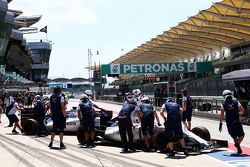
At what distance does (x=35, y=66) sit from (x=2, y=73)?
86.0 meters

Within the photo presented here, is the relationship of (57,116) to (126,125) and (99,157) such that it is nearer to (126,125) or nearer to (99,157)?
(126,125)

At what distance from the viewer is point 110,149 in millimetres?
12656

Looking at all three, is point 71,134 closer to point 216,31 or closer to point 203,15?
point 203,15

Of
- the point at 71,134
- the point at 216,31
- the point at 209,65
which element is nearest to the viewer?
the point at 71,134

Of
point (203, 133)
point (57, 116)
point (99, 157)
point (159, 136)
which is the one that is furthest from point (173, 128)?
point (57, 116)

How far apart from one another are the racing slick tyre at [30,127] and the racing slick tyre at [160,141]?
6.24 metres

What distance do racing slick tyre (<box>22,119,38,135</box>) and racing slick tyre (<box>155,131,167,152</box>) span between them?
20.5 feet

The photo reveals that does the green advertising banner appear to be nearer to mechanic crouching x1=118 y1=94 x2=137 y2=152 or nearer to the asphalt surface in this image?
the asphalt surface

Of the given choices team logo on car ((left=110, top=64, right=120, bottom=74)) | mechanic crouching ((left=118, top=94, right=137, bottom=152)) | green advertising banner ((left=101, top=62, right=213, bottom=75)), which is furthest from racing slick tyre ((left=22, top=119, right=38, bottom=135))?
team logo on car ((left=110, top=64, right=120, bottom=74))

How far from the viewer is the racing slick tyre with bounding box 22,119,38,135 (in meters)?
16.9

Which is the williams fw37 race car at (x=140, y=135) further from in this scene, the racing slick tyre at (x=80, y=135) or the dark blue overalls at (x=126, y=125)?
the dark blue overalls at (x=126, y=125)

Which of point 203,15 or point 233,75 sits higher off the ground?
point 203,15

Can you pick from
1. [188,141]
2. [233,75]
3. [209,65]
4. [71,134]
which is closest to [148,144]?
[188,141]

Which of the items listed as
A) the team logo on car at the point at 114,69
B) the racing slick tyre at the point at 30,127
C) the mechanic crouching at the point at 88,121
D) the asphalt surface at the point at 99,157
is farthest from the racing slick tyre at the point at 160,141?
the team logo on car at the point at 114,69
